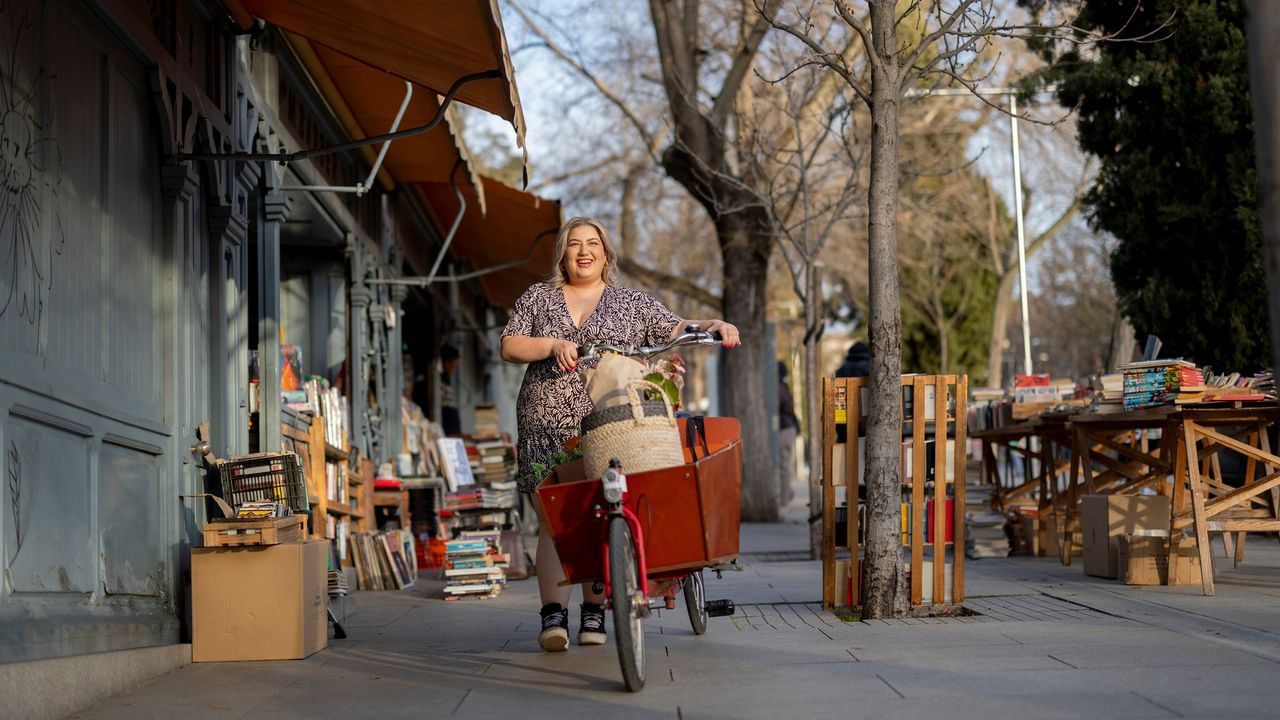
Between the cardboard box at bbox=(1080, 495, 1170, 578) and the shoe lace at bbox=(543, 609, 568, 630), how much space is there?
425 cm

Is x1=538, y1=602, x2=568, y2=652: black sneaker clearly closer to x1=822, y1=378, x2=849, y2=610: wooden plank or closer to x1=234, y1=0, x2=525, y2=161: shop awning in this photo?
x1=822, y1=378, x2=849, y2=610: wooden plank

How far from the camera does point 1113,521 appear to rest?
9258 mm

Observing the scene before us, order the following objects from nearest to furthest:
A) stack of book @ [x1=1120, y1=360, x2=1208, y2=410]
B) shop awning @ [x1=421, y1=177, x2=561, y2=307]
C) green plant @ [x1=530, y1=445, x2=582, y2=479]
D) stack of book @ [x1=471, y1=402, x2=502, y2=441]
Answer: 1. green plant @ [x1=530, y1=445, x2=582, y2=479]
2. stack of book @ [x1=1120, y1=360, x2=1208, y2=410]
3. shop awning @ [x1=421, y1=177, x2=561, y2=307]
4. stack of book @ [x1=471, y1=402, x2=502, y2=441]

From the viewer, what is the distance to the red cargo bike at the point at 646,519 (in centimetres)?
533

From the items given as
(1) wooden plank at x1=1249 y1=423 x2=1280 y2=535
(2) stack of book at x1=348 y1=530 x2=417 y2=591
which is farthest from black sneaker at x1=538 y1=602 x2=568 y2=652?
(2) stack of book at x1=348 y1=530 x2=417 y2=591

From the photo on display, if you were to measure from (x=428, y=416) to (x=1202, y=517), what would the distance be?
11.9 meters

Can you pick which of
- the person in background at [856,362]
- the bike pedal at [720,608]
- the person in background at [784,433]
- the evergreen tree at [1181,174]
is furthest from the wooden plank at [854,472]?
the person in background at [784,433]

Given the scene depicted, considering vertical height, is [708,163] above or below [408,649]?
above

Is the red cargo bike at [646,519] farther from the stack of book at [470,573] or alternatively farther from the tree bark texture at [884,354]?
the stack of book at [470,573]

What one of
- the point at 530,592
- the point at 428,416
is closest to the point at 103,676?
the point at 530,592

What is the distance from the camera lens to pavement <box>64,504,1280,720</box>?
4.71 metres

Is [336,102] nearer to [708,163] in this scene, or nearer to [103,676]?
[103,676]

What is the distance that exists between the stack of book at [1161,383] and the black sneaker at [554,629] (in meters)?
3.97

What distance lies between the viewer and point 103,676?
5.40 meters
